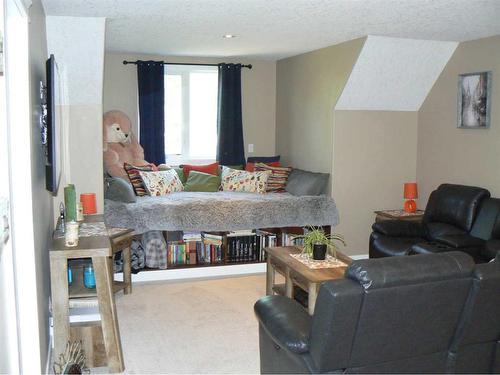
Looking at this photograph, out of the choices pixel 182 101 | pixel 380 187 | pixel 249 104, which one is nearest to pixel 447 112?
pixel 380 187

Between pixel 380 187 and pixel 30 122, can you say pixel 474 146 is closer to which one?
pixel 380 187

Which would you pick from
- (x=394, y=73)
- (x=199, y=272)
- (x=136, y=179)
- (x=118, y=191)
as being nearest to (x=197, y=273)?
(x=199, y=272)

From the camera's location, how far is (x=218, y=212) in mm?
5234

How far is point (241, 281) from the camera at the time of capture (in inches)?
201

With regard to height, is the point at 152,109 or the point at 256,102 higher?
the point at 256,102

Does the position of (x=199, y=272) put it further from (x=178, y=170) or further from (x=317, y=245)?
(x=317, y=245)

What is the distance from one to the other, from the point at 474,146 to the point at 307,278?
2496 millimetres

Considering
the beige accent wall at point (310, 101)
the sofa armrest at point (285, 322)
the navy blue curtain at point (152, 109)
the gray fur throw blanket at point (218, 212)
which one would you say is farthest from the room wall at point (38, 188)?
the beige accent wall at point (310, 101)

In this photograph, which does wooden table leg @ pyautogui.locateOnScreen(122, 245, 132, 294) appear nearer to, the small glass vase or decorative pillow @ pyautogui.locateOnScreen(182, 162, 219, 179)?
the small glass vase

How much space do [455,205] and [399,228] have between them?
544 millimetres

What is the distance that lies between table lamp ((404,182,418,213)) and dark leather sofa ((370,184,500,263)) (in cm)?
31

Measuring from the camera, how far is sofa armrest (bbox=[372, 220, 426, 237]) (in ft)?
16.6

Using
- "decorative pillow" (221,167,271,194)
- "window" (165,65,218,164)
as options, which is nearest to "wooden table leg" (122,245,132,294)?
"decorative pillow" (221,167,271,194)

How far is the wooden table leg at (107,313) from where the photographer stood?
3.11 metres
